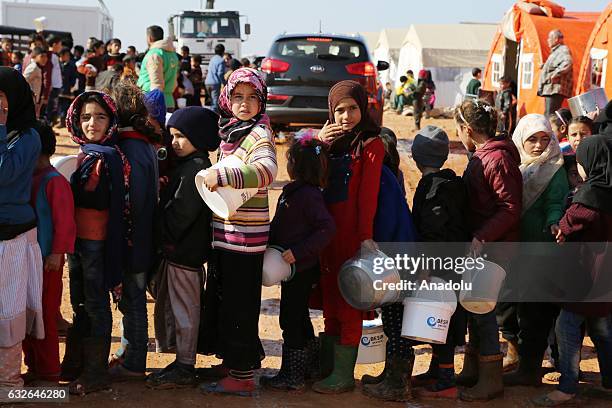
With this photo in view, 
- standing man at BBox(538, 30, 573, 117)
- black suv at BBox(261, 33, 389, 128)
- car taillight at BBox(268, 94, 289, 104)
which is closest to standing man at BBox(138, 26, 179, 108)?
black suv at BBox(261, 33, 389, 128)

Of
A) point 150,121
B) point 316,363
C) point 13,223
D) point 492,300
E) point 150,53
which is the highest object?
point 150,53

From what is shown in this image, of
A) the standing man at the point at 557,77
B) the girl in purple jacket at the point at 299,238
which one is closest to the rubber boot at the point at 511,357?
the girl in purple jacket at the point at 299,238

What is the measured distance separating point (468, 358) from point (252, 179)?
1.77m

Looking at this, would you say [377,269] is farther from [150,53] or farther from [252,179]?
[150,53]

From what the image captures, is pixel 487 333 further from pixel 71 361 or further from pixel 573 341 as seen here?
pixel 71 361

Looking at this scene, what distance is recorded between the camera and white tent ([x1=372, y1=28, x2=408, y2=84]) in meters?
38.9

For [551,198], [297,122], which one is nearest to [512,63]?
[297,122]

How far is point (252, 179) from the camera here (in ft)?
14.3

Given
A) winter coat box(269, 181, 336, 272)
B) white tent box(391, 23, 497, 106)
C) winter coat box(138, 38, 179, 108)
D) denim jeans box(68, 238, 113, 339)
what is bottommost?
denim jeans box(68, 238, 113, 339)

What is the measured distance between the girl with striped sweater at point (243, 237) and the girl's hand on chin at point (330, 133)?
1.17 ft

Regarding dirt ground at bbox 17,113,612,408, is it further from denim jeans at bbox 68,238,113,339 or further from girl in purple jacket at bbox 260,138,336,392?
denim jeans at bbox 68,238,113,339

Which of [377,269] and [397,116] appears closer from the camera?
[377,269]

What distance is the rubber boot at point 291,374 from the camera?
4.78 meters

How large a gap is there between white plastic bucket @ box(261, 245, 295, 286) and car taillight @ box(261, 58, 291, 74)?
873cm
